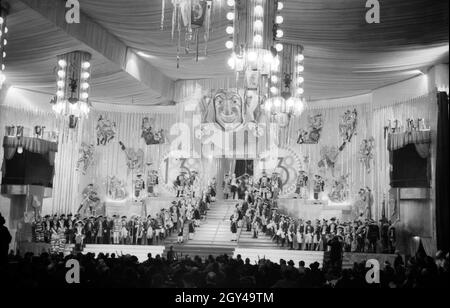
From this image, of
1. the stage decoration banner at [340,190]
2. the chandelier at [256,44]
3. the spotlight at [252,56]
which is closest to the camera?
the spotlight at [252,56]

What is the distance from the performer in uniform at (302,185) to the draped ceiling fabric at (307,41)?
12.8 feet

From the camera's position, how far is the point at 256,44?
11.0 meters

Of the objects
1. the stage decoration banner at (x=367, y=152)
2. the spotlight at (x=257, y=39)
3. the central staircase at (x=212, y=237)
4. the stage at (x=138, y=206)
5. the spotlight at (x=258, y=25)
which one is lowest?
the central staircase at (x=212, y=237)

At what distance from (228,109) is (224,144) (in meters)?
1.55

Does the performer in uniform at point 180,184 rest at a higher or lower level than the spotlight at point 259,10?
lower

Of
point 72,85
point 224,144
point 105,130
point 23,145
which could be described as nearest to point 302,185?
point 224,144

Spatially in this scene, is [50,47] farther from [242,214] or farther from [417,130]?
[417,130]

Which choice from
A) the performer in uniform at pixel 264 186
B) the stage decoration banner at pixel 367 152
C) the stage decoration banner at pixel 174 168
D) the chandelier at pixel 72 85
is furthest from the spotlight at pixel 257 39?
the stage decoration banner at pixel 174 168

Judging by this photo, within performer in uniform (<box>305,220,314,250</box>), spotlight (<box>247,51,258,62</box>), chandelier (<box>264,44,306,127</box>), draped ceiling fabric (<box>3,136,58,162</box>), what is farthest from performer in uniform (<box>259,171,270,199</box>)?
spotlight (<box>247,51,258,62</box>)

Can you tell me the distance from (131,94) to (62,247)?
24.1ft

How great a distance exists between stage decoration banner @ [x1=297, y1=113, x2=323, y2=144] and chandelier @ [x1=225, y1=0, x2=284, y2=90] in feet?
35.0

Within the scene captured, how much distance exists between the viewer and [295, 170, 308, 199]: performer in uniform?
2189 centimetres

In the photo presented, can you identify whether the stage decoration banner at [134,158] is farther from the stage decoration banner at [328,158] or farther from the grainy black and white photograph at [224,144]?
the stage decoration banner at [328,158]

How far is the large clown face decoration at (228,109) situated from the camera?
21812 millimetres
